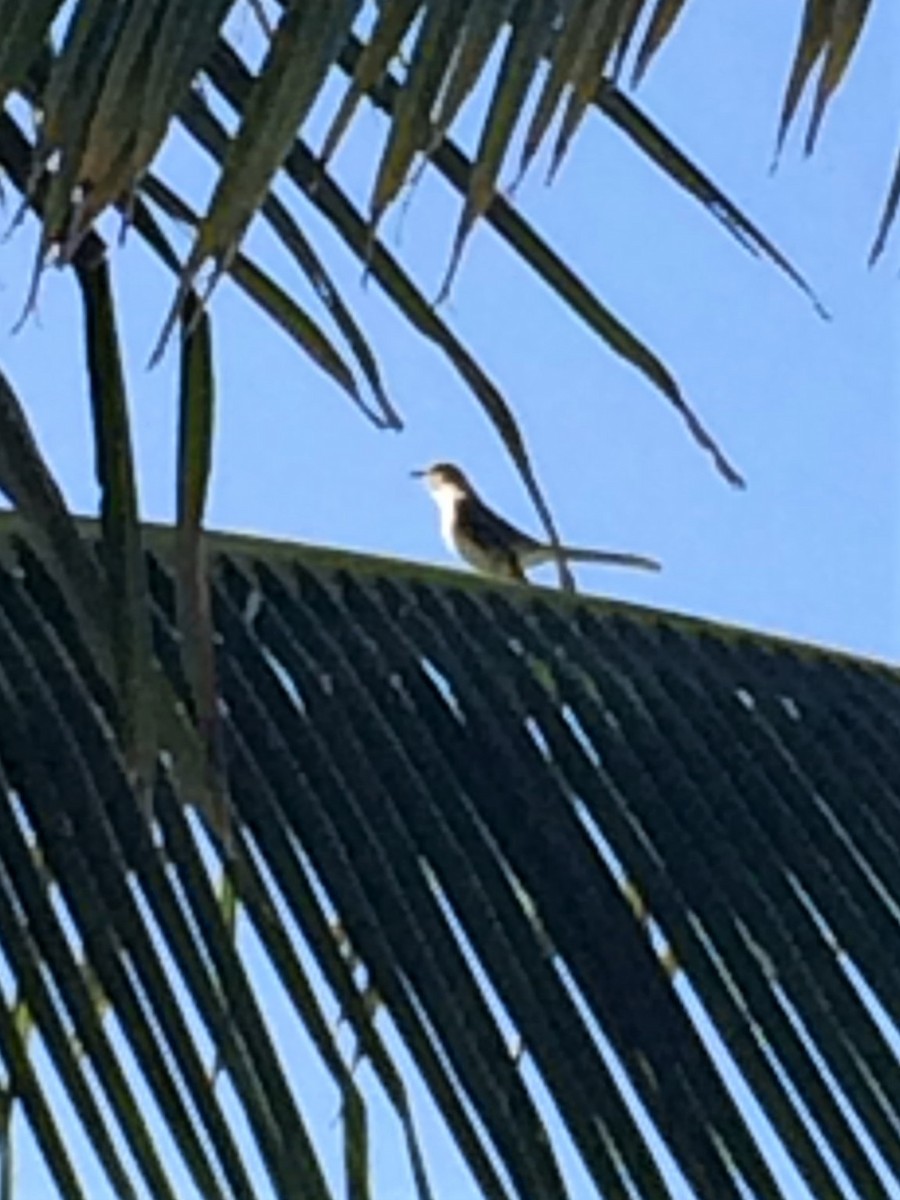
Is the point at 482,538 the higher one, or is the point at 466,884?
the point at 482,538

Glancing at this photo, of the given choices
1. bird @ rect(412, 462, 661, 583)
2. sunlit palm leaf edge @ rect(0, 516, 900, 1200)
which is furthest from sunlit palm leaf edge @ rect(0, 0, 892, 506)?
Result: bird @ rect(412, 462, 661, 583)

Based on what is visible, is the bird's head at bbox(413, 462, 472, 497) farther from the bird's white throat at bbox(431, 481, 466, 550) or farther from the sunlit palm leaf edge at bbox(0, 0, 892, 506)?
the sunlit palm leaf edge at bbox(0, 0, 892, 506)

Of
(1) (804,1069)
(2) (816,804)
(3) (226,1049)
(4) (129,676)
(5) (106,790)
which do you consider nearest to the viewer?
(4) (129,676)

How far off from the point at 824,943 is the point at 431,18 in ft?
5.13

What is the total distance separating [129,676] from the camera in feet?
5.33

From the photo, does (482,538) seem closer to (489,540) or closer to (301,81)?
(489,540)

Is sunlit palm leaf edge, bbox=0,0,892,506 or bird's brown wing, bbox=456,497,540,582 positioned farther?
bird's brown wing, bbox=456,497,540,582

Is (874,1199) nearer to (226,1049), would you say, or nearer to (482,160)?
(226,1049)

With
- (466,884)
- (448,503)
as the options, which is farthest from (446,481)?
(466,884)

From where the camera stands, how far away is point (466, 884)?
2.68m

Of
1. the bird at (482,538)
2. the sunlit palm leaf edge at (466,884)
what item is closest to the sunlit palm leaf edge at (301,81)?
the sunlit palm leaf edge at (466,884)

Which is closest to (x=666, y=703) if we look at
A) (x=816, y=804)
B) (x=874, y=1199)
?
(x=816, y=804)

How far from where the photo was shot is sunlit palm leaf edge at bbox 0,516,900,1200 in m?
2.37

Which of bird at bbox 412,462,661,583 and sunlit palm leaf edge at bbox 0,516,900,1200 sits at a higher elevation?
bird at bbox 412,462,661,583
